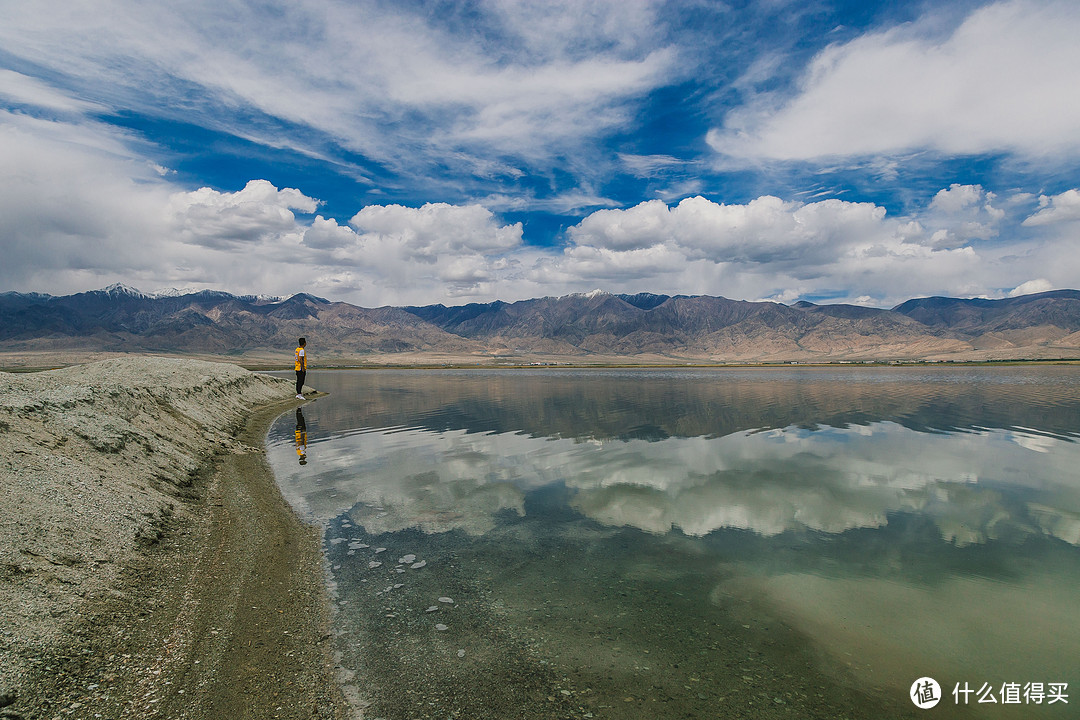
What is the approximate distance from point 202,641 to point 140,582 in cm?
272

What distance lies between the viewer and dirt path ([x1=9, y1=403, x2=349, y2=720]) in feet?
21.3

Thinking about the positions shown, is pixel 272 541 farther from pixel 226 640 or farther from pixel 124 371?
pixel 124 371

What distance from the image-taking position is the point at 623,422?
113 feet

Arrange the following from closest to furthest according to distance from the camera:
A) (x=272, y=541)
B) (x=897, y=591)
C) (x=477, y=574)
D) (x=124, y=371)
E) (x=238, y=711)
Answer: (x=238, y=711) < (x=897, y=591) < (x=477, y=574) < (x=272, y=541) < (x=124, y=371)

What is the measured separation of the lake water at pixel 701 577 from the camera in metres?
7.39

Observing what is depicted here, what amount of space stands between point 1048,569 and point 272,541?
707 inches

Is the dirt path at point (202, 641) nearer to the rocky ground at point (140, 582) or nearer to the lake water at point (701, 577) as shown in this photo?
the rocky ground at point (140, 582)

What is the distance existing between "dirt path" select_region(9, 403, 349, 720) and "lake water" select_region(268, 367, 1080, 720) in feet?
2.17

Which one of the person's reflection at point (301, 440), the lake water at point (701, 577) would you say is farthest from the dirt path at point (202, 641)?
the person's reflection at point (301, 440)

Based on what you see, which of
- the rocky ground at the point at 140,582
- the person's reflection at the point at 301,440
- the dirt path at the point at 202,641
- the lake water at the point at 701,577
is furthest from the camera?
the person's reflection at the point at 301,440

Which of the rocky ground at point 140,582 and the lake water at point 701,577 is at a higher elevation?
the rocky ground at point 140,582

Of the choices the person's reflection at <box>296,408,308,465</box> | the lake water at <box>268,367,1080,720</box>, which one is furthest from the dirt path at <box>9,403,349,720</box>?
the person's reflection at <box>296,408,308,465</box>

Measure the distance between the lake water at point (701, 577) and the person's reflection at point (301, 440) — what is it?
649 millimetres

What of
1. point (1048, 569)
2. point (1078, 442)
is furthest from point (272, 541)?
point (1078, 442)
